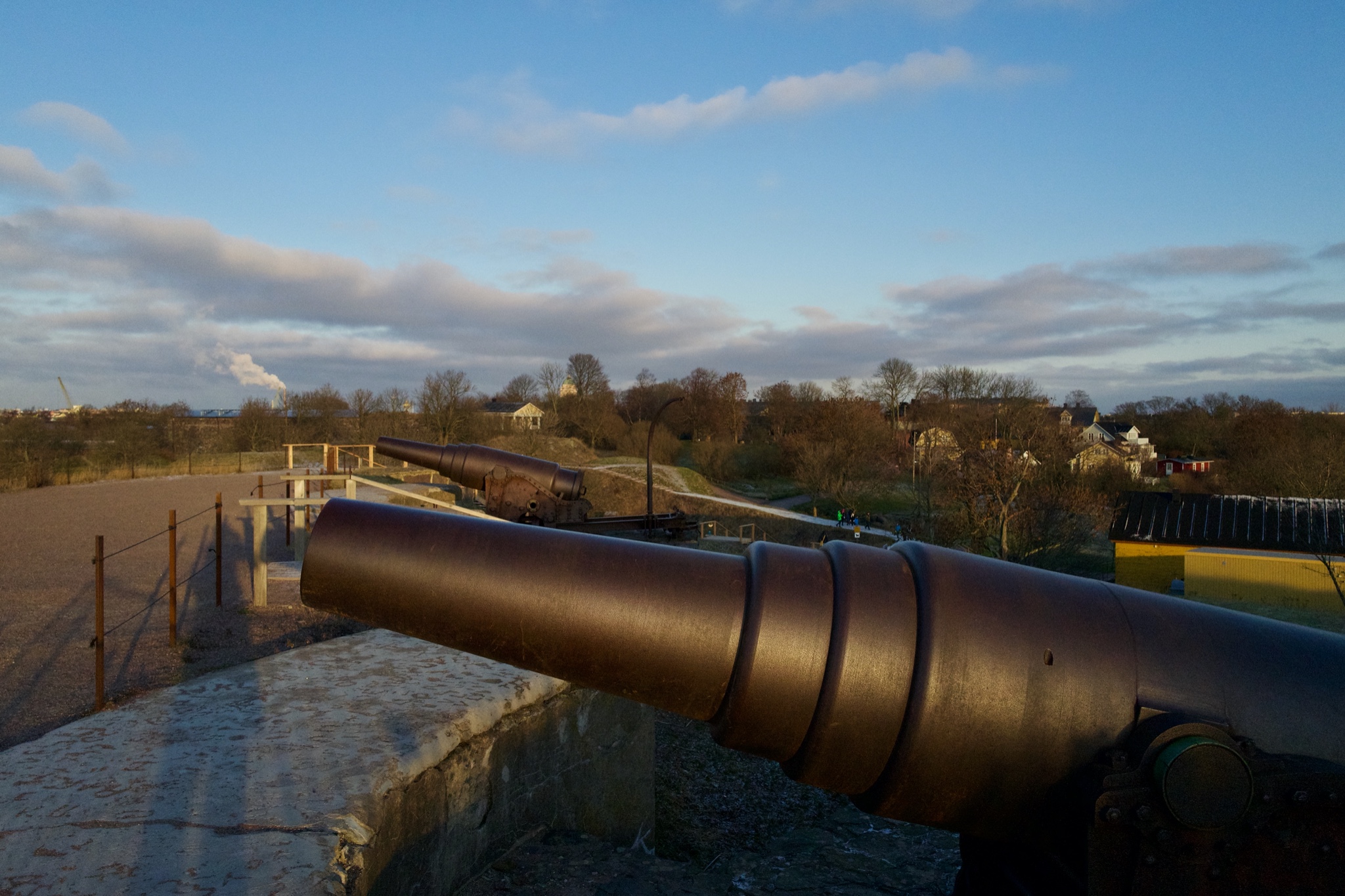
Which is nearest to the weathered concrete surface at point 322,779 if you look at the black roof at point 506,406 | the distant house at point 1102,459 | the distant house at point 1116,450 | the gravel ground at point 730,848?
the gravel ground at point 730,848

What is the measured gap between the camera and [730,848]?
192 inches

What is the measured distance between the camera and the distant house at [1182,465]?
42.2 m

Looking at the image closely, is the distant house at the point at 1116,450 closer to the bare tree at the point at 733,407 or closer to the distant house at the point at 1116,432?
the distant house at the point at 1116,432

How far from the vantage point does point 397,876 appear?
2.79 m

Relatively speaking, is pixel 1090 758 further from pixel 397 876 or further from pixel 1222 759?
pixel 397 876

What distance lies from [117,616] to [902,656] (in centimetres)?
837

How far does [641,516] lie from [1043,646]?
11.9m

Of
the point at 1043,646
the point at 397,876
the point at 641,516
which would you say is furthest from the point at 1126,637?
the point at 641,516

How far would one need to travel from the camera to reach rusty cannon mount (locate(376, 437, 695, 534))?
11336 mm

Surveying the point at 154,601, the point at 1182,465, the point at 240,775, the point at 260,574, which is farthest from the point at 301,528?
the point at 1182,465

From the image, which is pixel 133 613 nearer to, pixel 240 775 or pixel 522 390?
pixel 240 775

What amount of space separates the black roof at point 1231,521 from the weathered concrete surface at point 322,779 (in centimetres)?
2409

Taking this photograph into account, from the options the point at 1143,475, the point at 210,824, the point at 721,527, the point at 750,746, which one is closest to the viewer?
the point at 750,746

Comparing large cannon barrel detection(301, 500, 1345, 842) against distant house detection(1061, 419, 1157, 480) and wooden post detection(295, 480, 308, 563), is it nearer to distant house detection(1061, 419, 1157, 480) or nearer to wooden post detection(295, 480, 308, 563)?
wooden post detection(295, 480, 308, 563)
